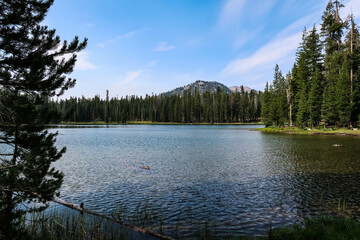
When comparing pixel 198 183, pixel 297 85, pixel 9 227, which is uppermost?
pixel 297 85

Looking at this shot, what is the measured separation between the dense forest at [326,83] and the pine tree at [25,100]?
5797 centimetres

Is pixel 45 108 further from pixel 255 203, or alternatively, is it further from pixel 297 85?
pixel 297 85

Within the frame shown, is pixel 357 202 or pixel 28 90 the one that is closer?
pixel 28 90

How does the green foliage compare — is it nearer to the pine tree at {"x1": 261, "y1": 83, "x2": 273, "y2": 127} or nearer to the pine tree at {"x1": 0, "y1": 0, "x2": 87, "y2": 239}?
the pine tree at {"x1": 0, "y1": 0, "x2": 87, "y2": 239}

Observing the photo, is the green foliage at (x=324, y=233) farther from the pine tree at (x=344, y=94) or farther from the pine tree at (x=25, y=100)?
the pine tree at (x=344, y=94)

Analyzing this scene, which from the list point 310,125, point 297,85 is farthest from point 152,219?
point 297,85

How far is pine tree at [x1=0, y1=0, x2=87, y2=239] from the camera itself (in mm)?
5578

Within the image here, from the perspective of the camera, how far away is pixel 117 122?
161750mm

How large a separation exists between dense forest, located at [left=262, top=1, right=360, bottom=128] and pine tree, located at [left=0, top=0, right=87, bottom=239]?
58.0 m

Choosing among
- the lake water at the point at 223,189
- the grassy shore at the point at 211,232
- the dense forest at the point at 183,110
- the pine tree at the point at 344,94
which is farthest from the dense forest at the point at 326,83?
the dense forest at the point at 183,110

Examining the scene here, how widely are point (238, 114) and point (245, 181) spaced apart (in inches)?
5513

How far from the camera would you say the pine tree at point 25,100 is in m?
5.58

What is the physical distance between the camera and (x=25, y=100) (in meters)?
6.01

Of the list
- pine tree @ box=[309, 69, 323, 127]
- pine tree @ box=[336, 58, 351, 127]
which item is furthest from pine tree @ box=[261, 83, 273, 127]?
pine tree @ box=[336, 58, 351, 127]
